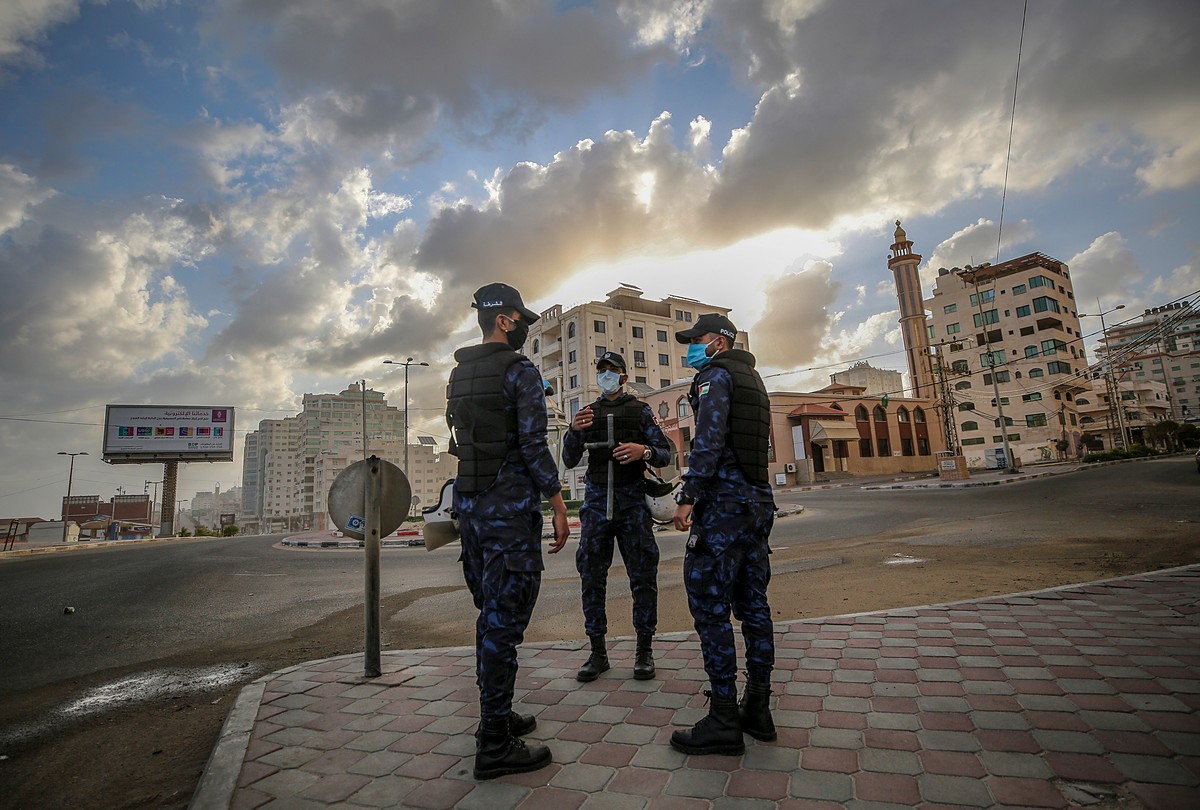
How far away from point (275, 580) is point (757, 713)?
10.3 meters

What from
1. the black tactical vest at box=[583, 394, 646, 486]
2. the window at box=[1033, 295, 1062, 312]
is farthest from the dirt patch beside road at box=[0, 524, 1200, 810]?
the window at box=[1033, 295, 1062, 312]

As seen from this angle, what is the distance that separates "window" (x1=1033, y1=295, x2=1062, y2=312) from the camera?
53.8 m

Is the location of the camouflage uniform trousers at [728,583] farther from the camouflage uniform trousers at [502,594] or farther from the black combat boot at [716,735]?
the camouflage uniform trousers at [502,594]

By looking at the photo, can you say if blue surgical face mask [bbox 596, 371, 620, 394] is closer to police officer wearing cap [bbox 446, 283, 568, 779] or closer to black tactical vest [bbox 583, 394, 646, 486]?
black tactical vest [bbox 583, 394, 646, 486]

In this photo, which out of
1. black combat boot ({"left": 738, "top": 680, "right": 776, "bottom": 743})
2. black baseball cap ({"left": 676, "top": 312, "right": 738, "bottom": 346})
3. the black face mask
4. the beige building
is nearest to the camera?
black combat boot ({"left": 738, "top": 680, "right": 776, "bottom": 743})

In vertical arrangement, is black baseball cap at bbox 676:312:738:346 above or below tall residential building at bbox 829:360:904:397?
below

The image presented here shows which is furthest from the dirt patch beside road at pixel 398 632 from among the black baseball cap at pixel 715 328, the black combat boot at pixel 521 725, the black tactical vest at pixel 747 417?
the black baseball cap at pixel 715 328

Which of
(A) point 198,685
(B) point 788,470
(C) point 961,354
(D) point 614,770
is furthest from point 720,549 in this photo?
(C) point 961,354

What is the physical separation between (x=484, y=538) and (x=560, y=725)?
1066 mm

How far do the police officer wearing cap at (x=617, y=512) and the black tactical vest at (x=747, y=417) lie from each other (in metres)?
0.84

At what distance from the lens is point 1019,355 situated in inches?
2174

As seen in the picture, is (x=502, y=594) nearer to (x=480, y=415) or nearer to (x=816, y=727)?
(x=480, y=415)

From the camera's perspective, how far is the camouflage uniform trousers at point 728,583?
2830 millimetres

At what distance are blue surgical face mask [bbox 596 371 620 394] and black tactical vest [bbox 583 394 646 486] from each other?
8cm
